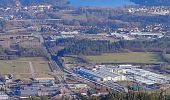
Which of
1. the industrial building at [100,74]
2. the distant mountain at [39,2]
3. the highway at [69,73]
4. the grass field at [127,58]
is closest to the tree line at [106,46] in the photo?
the grass field at [127,58]

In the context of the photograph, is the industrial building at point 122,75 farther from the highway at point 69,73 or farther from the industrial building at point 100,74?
the highway at point 69,73

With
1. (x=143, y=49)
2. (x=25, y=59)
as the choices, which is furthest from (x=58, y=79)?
(x=143, y=49)

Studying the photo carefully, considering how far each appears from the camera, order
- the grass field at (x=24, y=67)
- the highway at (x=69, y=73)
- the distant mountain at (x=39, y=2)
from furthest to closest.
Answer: the distant mountain at (x=39, y=2), the grass field at (x=24, y=67), the highway at (x=69, y=73)

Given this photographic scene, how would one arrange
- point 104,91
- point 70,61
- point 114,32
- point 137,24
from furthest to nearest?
1. point 137,24
2. point 114,32
3. point 70,61
4. point 104,91

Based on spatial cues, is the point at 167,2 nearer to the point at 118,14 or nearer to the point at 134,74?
the point at 118,14

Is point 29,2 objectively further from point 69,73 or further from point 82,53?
Result: point 69,73
